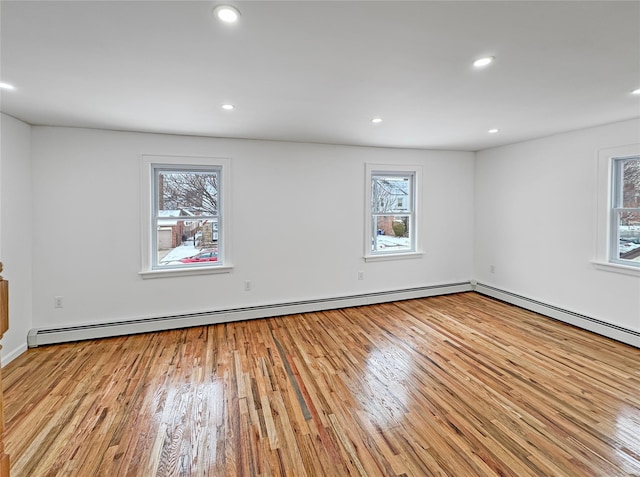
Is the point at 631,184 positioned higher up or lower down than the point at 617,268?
higher up

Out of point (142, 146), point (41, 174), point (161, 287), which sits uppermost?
point (142, 146)

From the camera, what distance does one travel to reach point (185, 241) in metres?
4.07

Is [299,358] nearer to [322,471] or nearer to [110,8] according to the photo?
[322,471]

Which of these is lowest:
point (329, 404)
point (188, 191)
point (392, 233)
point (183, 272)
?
point (329, 404)

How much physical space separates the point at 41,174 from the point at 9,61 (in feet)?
6.05

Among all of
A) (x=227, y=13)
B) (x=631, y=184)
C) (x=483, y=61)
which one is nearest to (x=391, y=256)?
(x=631, y=184)

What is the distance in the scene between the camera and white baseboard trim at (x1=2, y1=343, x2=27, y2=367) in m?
2.93

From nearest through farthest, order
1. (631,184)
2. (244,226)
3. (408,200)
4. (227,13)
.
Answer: (227,13) < (631,184) < (244,226) < (408,200)

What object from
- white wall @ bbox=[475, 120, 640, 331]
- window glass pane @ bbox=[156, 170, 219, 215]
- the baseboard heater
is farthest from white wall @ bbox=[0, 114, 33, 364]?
white wall @ bbox=[475, 120, 640, 331]

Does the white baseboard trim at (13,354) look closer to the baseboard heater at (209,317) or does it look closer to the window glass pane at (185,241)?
the baseboard heater at (209,317)

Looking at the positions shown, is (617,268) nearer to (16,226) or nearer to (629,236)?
(629,236)

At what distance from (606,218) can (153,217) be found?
5.36m

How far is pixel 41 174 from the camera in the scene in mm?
3365

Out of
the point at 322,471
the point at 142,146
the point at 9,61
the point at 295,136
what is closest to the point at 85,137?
the point at 142,146
